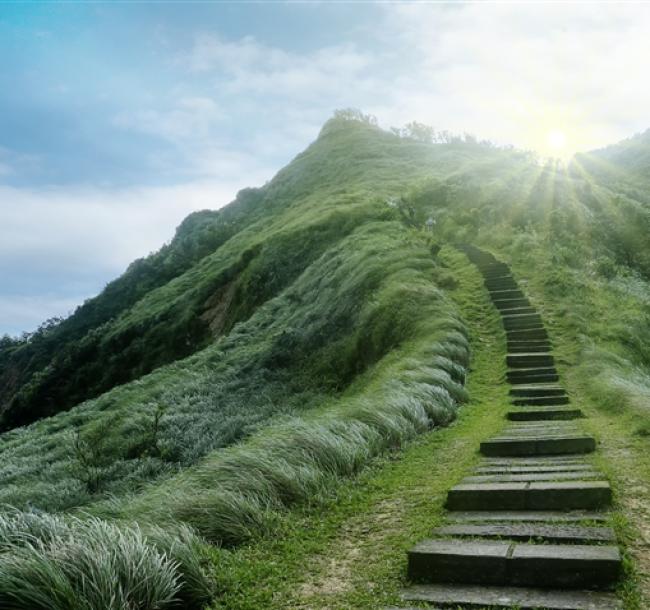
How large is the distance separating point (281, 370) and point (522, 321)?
7.47 meters

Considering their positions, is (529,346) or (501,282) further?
(501,282)

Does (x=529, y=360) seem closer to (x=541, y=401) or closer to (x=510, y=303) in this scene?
(x=541, y=401)

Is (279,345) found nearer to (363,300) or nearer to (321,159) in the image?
(363,300)

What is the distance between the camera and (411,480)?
24.5 ft

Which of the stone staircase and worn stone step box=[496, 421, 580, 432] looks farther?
worn stone step box=[496, 421, 580, 432]

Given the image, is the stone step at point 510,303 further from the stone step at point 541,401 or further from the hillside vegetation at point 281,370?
the stone step at point 541,401

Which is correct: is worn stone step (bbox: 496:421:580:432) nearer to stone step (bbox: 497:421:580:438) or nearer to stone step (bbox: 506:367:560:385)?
stone step (bbox: 497:421:580:438)

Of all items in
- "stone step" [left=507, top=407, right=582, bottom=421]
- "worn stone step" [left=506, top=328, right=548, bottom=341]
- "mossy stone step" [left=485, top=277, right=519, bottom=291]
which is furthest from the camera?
"mossy stone step" [left=485, top=277, right=519, bottom=291]

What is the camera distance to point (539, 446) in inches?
320

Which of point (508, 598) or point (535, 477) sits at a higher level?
point (535, 477)

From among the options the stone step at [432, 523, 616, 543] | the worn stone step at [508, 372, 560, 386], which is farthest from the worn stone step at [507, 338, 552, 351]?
the stone step at [432, 523, 616, 543]

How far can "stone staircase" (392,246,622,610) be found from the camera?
448cm

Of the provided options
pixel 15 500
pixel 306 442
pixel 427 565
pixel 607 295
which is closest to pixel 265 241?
pixel 607 295

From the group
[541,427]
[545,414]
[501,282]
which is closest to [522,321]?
[501,282]
